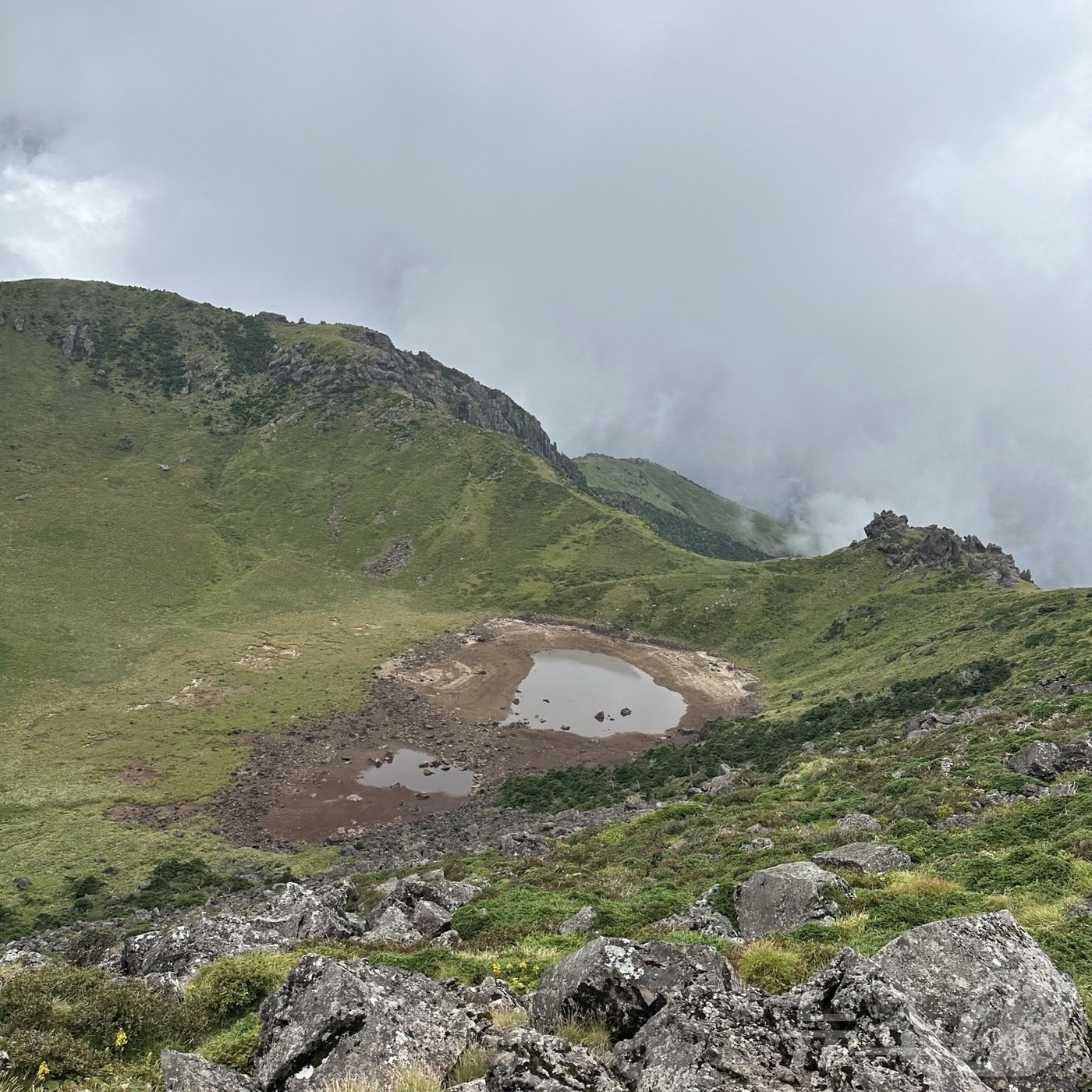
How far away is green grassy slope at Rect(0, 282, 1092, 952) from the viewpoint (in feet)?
162

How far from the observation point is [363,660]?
7900cm

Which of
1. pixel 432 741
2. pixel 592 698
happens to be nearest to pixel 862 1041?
pixel 432 741

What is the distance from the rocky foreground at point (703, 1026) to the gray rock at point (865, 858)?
10.4m

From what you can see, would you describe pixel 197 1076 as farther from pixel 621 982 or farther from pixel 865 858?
pixel 865 858

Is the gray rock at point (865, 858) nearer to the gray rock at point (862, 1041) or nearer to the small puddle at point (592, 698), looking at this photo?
the gray rock at point (862, 1041)

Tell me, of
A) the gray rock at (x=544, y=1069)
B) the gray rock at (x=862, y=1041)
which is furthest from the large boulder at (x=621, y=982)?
the gray rock at (x=544, y=1069)

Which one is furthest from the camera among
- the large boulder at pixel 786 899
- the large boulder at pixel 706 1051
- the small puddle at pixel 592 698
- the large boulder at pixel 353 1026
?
the small puddle at pixel 592 698

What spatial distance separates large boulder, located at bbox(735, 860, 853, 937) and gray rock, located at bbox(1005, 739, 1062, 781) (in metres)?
12.9

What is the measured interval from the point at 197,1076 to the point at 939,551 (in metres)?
109

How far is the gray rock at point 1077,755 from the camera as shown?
2208 centimetres

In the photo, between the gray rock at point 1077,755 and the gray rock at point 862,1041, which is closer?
the gray rock at point 862,1041

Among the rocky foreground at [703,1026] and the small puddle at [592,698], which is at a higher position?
the small puddle at [592,698]

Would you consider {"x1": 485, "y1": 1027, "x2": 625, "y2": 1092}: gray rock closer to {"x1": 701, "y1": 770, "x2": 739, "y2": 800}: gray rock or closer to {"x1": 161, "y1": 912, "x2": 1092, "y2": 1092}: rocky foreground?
{"x1": 161, "y1": 912, "x2": 1092, "y2": 1092}: rocky foreground

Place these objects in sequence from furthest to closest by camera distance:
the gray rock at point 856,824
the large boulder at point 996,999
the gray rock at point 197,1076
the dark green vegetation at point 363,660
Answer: the gray rock at point 856,824 → the dark green vegetation at point 363,660 → the gray rock at point 197,1076 → the large boulder at point 996,999
